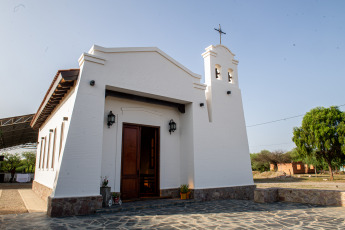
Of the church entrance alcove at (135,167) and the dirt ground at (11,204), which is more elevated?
the church entrance alcove at (135,167)

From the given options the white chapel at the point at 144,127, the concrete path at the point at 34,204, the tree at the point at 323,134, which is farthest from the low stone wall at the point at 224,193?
the tree at the point at 323,134

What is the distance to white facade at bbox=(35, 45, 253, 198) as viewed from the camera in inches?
253

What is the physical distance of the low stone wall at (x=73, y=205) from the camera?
5.71 meters

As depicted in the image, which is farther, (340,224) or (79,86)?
(79,86)

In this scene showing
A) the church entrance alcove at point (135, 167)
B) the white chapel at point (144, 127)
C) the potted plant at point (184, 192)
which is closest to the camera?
the white chapel at point (144, 127)

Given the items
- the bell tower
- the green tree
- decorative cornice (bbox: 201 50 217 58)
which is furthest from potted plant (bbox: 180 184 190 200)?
the green tree

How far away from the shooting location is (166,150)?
29.5 feet

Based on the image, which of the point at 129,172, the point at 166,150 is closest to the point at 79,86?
the point at 129,172

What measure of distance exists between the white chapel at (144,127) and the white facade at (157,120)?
26 millimetres

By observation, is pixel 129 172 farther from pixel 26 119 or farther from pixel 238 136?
pixel 26 119

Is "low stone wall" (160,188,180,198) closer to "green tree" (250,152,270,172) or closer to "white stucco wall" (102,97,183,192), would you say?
"white stucco wall" (102,97,183,192)

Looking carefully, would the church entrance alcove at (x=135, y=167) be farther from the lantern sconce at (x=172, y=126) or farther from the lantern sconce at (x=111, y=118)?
the lantern sconce at (x=111, y=118)

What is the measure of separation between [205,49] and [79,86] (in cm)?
611

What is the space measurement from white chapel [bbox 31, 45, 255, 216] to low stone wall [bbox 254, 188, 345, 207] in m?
1.65
